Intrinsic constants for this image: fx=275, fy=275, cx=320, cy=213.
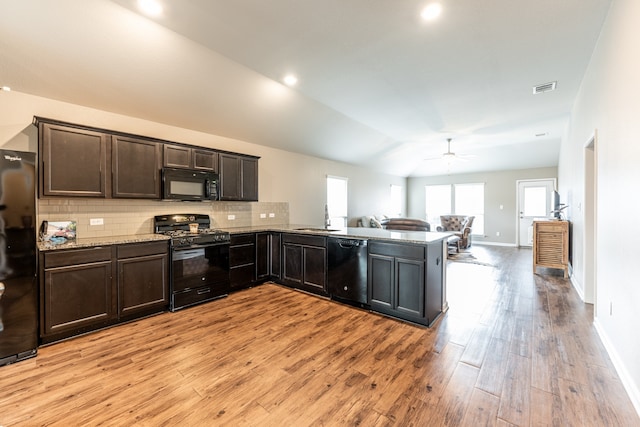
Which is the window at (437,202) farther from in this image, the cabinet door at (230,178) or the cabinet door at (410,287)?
the cabinet door at (230,178)

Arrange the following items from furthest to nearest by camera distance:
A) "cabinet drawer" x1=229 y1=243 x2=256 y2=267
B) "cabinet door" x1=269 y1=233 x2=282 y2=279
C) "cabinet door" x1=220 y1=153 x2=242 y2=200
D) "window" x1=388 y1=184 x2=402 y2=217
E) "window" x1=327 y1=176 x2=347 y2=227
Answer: "window" x1=388 y1=184 x2=402 y2=217 < "window" x1=327 y1=176 x2=347 y2=227 < "cabinet door" x1=269 y1=233 x2=282 y2=279 < "cabinet door" x1=220 y1=153 x2=242 y2=200 < "cabinet drawer" x1=229 y1=243 x2=256 y2=267

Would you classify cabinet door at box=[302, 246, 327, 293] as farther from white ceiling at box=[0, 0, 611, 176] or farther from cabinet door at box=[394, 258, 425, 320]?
white ceiling at box=[0, 0, 611, 176]

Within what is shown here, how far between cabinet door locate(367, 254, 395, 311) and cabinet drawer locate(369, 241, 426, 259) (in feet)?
0.19

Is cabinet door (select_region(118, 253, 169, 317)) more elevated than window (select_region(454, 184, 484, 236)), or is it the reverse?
window (select_region(454, 184, 484, 236))

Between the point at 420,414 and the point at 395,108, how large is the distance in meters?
4.31

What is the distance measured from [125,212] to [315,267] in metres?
2.59

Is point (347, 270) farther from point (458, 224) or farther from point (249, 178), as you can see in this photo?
point (458, 224)

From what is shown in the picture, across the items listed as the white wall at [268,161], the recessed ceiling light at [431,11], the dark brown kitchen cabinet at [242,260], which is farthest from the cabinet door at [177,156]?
the recessed ceiling light at [431,11]

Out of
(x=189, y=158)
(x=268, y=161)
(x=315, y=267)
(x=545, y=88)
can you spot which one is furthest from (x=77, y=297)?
(x=545, y=88)

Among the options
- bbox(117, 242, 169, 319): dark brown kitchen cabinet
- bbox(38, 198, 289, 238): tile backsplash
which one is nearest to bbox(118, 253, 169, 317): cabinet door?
bbox(117, 242, 169, 319): dark brown kitchen cabinet

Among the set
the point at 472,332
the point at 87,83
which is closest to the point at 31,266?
the point at 87,83

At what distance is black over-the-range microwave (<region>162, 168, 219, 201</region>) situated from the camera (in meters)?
3.57

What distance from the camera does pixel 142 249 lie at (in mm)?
3072

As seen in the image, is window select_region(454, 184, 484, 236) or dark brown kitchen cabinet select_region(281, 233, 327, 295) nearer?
dark brown kitchen cabinet select_region(281, 233, 327, 295)
